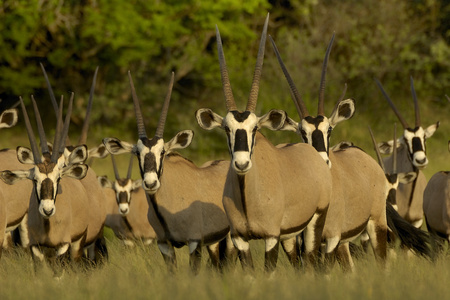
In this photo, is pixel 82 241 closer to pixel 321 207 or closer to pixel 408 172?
pixel 321 207

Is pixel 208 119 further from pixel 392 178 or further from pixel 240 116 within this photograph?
pixel 392 178

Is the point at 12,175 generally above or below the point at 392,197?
above

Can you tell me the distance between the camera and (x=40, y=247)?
7988 millimetres

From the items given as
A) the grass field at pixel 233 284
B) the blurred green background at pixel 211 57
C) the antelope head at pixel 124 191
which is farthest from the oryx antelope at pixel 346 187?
the blurred green background at pixel 211 57

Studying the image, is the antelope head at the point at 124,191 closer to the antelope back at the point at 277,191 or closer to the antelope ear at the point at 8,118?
the antelope ear at the point at 8,118

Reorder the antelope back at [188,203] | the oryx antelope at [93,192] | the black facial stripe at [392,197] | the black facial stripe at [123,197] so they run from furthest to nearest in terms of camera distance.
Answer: the black facial stripe at [123,197] < the black facial stripe at [392,197] < the oryx antelope at [93,192] < the antelope back at [188,203]

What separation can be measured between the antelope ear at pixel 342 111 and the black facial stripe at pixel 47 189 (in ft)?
9.11

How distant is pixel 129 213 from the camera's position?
12.1m

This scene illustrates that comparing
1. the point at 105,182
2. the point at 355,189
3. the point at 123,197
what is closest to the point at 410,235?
the point at 355,189

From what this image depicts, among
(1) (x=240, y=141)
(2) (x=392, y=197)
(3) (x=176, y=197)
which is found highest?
(1) (x=240, y=141)

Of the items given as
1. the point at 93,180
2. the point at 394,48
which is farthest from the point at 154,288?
the point at 394,48

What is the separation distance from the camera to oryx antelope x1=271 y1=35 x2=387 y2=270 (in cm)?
779

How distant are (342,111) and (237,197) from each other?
2.34 m

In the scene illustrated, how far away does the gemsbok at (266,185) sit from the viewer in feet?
21.3
